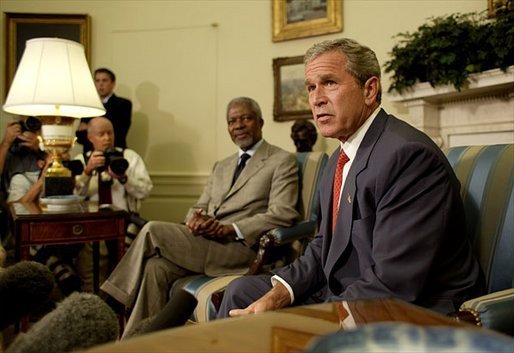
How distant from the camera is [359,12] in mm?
3641

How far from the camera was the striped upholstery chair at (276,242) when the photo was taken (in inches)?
77.8

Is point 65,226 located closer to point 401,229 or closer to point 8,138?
point 8,138

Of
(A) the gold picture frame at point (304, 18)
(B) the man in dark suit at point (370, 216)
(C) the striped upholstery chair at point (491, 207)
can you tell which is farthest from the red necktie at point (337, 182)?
(A) the gold picture frame at point (304, 18)

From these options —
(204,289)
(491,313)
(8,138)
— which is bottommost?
(204,289)

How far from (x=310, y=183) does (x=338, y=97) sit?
1.14m

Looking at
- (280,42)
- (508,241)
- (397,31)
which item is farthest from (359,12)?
(508,241)

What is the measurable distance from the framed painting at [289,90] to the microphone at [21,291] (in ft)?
10.9

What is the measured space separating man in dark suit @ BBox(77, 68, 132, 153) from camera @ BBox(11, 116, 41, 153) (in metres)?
0.59

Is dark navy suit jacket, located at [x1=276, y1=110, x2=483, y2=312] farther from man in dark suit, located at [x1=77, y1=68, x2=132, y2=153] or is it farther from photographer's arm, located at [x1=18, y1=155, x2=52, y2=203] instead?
man in dark suit, located at [x1=77, y1=68, x2=132, y2=153]

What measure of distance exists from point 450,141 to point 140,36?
2.91 meters

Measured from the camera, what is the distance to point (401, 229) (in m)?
1.27

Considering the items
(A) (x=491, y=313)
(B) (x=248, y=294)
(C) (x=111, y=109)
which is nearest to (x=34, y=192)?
(C) (x=111, y=109)

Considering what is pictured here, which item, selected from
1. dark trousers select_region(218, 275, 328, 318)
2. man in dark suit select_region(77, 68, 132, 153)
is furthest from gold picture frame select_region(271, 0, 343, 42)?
dark trousers select_region(218, 275, 328, 318)

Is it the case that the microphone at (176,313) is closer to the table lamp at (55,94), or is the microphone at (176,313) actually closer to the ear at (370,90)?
the ear at (370,90)
